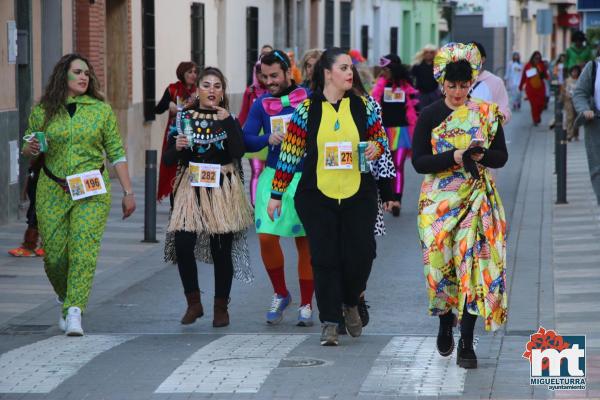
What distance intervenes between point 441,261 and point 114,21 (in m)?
15.5

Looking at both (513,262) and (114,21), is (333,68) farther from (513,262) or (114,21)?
(114,21)

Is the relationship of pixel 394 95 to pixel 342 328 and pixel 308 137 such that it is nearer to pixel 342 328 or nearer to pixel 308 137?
pixel 342 328

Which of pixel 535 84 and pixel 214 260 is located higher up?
pixel 535 84

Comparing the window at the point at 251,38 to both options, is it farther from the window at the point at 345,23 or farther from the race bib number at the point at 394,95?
the race bib number at the point at 394,95

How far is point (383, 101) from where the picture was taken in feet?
57.6

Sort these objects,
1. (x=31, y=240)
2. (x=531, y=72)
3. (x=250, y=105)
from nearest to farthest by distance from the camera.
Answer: (x=250, y=105)
(x=31, y=240)
(x=531, y=72)

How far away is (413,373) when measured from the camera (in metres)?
8.02

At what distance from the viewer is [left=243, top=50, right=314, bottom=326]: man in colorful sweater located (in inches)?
387

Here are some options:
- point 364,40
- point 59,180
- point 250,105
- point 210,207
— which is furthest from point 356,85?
point 364,40

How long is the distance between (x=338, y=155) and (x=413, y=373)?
4.86 feet

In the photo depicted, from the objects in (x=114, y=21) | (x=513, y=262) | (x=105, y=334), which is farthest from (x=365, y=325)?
(x=114, y=21)
